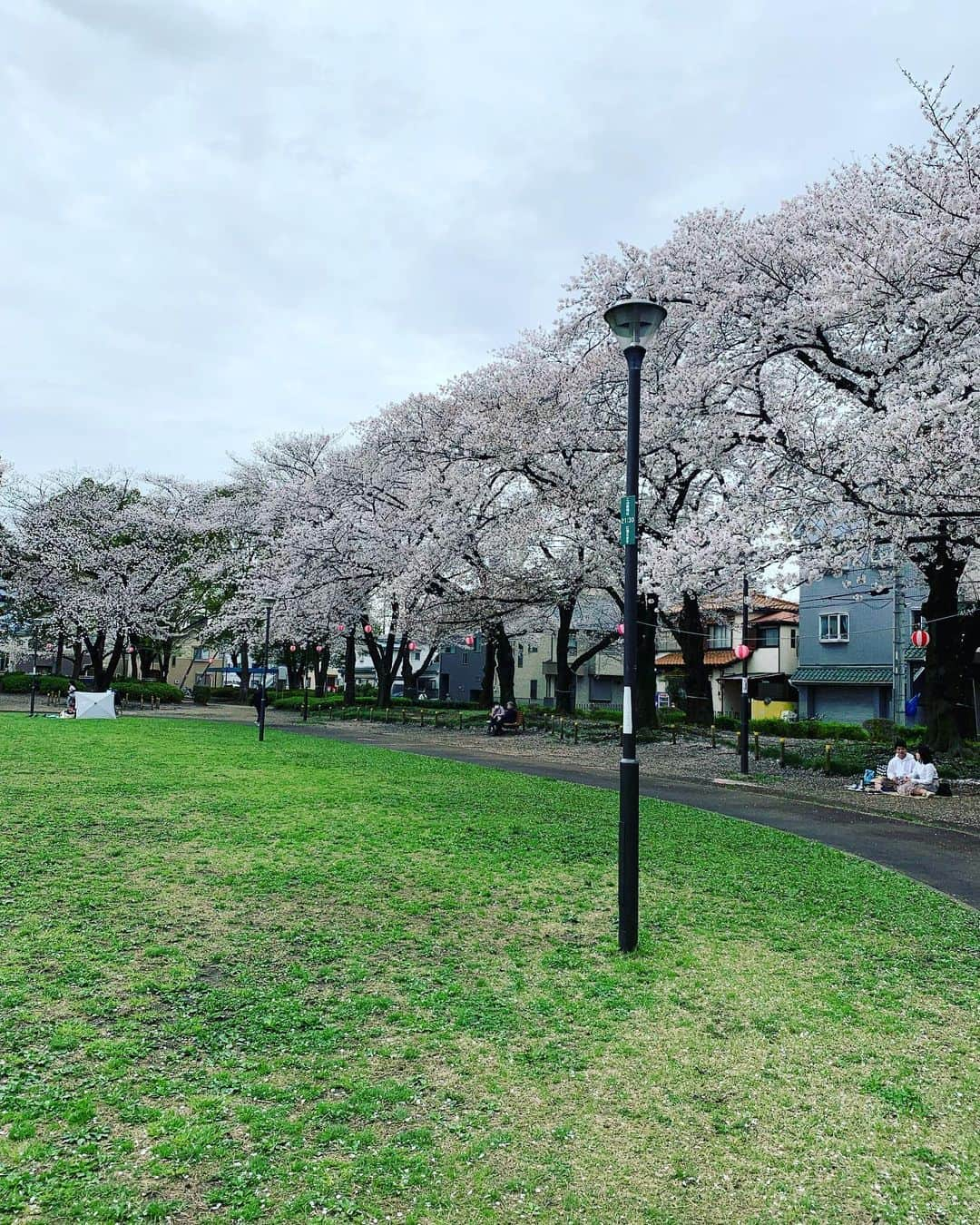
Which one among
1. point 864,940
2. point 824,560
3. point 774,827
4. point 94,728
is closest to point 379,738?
point 94,728

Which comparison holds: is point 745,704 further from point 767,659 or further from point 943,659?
point 767,659

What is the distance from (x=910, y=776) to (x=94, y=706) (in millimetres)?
24849

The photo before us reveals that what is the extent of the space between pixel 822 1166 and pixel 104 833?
736 centimetres

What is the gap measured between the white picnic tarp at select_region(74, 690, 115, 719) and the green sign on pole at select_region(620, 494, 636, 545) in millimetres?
26965

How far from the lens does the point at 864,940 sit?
604 centimetres

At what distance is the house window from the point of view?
38875 mm

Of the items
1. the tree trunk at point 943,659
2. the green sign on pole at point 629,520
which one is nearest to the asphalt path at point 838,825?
the green sign on pole at point 629,520

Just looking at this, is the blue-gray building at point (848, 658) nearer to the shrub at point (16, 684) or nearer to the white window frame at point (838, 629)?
the white window frame at point (838, 629)

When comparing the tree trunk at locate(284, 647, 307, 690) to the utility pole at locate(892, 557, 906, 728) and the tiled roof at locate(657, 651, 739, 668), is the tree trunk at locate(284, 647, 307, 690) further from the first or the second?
the utility pole at locate(892, 557, 906, 728)

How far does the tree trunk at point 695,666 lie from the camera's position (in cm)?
2480

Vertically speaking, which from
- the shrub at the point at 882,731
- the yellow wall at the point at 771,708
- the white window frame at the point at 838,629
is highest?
the white window frame at the point at 838,629

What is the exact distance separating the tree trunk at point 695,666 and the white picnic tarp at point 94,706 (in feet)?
62.3

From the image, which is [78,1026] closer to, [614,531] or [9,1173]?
[9,1173]

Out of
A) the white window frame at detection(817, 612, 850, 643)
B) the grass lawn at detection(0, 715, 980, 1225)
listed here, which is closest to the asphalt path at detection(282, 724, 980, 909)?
the grass lawn at detection(0, 715, 980, 1225)
